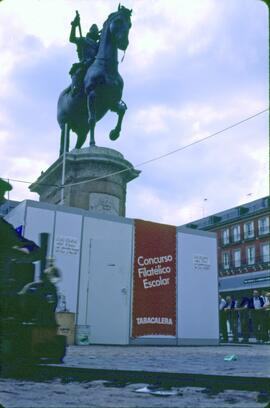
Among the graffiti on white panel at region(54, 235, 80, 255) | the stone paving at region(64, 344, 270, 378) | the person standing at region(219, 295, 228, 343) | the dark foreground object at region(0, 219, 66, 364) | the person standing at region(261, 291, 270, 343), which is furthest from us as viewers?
the person standing at region(219, 295, 228, 343)

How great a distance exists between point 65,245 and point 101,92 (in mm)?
4305

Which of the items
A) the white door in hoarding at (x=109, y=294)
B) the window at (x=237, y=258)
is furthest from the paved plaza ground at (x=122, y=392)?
the window at (x=237, y=258)

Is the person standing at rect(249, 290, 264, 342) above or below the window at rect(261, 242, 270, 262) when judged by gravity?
below

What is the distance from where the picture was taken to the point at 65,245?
34.4 ft

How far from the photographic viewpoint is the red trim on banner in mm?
11805

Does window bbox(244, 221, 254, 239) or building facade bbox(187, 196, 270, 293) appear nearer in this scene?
building facade bbox(187, 196, 270, 293)

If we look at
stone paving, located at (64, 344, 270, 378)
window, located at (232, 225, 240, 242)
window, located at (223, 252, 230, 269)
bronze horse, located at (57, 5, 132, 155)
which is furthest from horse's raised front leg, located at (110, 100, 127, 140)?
window, located at (223, 252, 230, 269)

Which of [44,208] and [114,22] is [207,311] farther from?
[114,22]

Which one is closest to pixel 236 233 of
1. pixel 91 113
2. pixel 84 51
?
pixel 91 113

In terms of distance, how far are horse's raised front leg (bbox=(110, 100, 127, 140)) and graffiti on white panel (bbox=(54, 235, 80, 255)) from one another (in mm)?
3788

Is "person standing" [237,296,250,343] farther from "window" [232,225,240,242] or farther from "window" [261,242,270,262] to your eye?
"window" [232,225,240,242]

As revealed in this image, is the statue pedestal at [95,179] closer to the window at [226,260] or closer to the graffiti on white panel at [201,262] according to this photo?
the graffiti on white panel at [201,262]

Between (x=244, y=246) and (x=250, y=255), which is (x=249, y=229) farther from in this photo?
(x=250, y=255)

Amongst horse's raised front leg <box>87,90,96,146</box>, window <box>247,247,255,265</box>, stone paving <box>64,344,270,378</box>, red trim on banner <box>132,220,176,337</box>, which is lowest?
stone paving <box>64,344,270,378</box>
